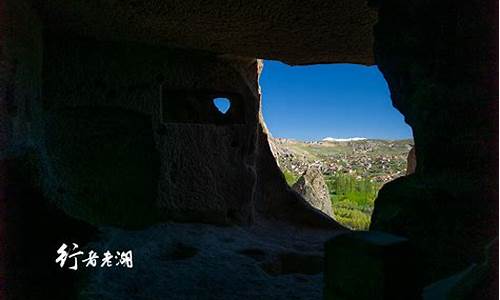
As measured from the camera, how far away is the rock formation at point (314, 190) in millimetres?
10469

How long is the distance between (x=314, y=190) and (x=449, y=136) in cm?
827

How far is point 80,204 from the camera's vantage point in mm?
3814

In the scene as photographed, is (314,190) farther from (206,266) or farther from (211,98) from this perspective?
(206,266)

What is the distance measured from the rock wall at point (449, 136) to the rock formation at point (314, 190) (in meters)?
7.73

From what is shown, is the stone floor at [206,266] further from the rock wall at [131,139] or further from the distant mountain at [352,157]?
the distant mountain at [352,157]

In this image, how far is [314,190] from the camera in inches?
420

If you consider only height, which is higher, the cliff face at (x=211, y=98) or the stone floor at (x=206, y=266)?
the cliff face at (x=211, y=98)

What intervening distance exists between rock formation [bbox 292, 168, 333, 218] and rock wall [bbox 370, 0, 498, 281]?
304 inches

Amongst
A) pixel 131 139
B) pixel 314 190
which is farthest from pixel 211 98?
pixel 314 190

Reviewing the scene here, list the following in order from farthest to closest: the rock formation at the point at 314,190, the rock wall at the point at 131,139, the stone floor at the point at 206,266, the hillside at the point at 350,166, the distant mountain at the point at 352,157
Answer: the distant mountain at the point at 352,157 < the hillside at the point at 350,166 < the rock formation at the point at 314,190 < the rock wall at the point at 131,139 < the stone floor at the point at 206,266

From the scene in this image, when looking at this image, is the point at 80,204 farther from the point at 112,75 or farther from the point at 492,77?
the point at 492,77

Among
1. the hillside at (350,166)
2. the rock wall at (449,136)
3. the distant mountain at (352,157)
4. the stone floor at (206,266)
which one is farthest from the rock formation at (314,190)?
the distant mountain at (352,157)

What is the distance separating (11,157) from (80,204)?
1146mm

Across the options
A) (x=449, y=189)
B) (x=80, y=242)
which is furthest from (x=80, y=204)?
(x=449, y=189)
